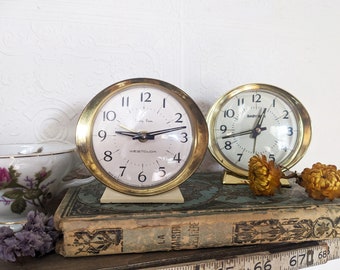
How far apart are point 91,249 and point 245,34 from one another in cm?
54

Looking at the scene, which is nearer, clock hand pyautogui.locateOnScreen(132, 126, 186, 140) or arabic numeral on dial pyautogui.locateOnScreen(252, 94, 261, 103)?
clock hand pyautogui.locateOnScreen(132, 126, 186, 140)

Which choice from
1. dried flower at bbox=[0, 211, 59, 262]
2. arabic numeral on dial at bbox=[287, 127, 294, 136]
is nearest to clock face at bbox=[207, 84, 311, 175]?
arabic numeral on dial at bbox=[287, 127, 294, 136]

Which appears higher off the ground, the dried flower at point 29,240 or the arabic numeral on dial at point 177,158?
the arabic numeral on dial at point 177,158

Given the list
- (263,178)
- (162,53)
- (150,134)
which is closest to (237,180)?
(263,178)

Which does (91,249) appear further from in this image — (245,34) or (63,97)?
(245,34)

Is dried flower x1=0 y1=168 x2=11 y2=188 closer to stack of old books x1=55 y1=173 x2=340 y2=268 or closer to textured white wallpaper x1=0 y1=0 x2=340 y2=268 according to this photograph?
stack of old books x1=55 y1=173 x2=340 y2=268

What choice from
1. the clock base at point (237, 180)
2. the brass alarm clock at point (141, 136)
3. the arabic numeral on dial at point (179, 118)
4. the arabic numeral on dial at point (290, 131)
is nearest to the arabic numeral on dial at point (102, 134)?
the brass alarm clock at point (141, 136)

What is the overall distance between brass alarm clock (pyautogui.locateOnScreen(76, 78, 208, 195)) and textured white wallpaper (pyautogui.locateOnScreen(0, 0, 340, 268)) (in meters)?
0.17

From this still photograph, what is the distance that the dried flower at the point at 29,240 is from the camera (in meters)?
0.36

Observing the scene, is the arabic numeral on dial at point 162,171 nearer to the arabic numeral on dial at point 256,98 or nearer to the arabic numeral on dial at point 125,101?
the arabic numeral on dial at point 125,101

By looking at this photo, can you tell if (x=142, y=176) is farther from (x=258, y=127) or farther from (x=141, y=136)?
(x=258, y=127)

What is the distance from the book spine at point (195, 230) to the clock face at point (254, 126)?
0.48 feet

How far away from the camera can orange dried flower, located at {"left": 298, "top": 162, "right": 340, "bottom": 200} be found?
1.50 ft

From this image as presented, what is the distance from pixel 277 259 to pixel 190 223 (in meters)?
0.14
